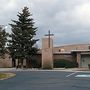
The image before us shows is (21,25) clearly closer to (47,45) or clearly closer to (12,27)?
(12,27)

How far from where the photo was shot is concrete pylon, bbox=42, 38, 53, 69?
64.4 metres

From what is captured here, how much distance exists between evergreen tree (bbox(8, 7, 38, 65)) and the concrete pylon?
1.77 meters

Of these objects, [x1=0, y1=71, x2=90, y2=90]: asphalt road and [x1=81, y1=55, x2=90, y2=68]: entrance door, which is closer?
[x1=0, y1=71, x2=90, y2=90]: asphalt road

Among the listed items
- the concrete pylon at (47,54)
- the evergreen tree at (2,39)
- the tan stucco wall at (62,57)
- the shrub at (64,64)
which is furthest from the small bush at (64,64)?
the evergreen tree at (2,39)

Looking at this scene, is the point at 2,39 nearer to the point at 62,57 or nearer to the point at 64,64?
the point at 64,64

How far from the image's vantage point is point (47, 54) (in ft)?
214

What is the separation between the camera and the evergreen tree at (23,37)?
207ft

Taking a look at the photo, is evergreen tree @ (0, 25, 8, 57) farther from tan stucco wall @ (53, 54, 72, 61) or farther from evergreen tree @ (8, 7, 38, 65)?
tan stucco wall @ (53, 54, 72, 61)

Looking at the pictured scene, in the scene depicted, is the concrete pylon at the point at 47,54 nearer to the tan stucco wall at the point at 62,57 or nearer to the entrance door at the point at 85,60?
the tan stucco wall at the point at 62,57

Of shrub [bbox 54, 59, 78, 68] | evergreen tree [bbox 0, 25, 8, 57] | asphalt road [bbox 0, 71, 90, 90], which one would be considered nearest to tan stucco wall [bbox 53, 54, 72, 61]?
shrub [bbox 54, 59, 78, 68]

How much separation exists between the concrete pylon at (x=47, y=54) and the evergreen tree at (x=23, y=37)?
1773 millimetres

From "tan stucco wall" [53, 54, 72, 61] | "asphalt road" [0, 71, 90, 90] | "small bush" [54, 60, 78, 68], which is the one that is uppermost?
"tan stucco wall" [53, 54, 72, 61]

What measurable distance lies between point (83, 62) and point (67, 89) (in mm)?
48791

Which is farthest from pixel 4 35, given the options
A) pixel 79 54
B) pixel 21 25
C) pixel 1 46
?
pixel 79 54
